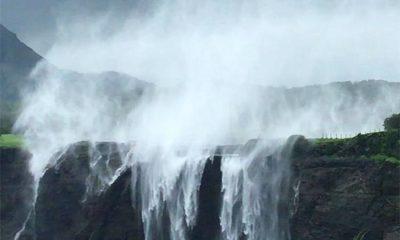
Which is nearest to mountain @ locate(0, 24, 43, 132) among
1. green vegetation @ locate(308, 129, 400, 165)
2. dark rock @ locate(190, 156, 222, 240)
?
dark rock @ locate(190, 156, 222, 240)

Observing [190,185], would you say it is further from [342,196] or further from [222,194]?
[342,196]

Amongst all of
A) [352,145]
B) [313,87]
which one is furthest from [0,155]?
[313,87]

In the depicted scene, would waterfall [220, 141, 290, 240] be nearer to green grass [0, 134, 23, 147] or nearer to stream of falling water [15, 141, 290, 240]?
stream of falling water [15, 141, 290, 240]

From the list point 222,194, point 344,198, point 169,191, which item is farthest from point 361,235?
point 169,191

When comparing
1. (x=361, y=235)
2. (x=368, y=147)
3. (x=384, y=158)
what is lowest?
(x=361, y=235)

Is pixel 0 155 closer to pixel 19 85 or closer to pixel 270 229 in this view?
pixel 270 229

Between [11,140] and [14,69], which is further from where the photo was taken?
[14,69]
